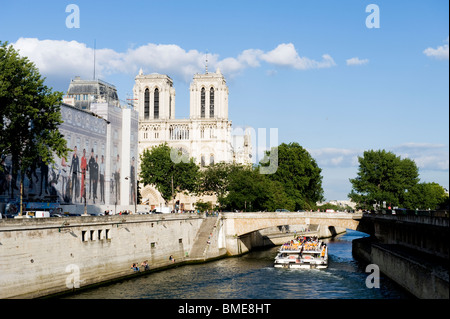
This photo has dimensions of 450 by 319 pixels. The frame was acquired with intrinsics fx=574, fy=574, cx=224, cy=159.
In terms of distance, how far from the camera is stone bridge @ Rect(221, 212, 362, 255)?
7475cm

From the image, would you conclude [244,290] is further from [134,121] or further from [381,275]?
[134,121]

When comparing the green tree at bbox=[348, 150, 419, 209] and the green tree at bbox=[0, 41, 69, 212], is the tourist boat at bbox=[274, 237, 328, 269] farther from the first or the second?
the green tree at bbox=[348, 150, 419, 209]

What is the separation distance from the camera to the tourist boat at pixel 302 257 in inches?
2375

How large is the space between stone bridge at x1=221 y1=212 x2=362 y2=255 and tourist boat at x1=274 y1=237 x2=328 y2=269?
27.8 feet

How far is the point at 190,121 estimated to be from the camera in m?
142

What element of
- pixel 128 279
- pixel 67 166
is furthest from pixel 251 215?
pixel 128 279

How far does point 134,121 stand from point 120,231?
137 ft

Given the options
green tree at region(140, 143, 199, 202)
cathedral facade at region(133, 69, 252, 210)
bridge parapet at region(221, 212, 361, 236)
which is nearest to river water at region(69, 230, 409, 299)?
bridge parapet at region(221, 212, 361, 236)

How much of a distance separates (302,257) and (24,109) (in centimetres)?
3273

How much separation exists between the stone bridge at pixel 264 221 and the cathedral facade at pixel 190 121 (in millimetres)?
59866

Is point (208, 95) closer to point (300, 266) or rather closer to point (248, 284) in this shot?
point (300, 266)

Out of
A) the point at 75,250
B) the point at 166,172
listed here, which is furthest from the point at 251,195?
the point at 75,250

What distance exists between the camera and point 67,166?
7038cm
